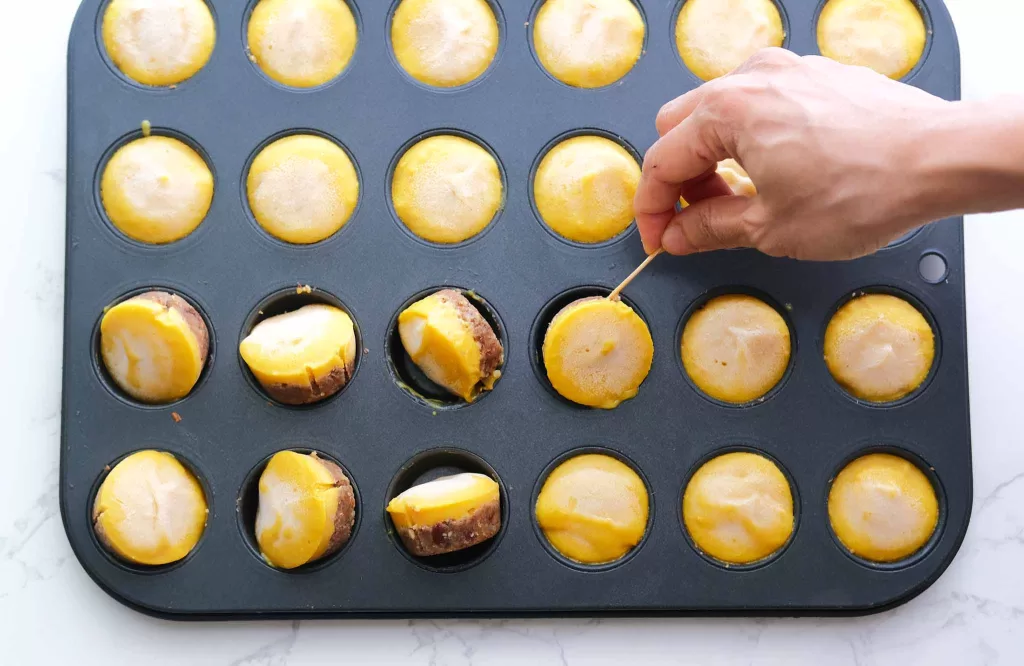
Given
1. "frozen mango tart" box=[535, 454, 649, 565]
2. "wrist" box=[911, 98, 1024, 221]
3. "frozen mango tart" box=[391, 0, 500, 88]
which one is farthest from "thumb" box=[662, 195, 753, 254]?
"frozen mango tart" box=[391, 0, 500, 88]

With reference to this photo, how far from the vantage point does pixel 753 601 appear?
223 cm

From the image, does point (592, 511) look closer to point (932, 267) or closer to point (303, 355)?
point (303, 355)

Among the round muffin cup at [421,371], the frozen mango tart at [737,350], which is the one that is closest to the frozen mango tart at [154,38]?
the round muffin cup at [421,371]

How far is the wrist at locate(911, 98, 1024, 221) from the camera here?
1.64m

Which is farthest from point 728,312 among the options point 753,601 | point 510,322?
point 753,601

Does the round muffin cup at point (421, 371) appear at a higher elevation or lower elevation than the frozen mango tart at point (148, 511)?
higher

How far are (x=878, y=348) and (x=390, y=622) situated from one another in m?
1.46

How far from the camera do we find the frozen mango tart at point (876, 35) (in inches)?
93.7

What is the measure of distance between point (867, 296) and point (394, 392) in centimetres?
127

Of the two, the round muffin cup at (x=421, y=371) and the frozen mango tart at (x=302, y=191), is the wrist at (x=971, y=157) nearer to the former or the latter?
the round muffin cup at (x=421, y=371)

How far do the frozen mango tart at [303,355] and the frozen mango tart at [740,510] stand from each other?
958 millimetres

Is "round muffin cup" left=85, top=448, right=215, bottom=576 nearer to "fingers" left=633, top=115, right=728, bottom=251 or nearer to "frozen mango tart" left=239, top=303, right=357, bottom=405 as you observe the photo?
"frozen mango tart" left=239, top=303, right=357, bottom=405

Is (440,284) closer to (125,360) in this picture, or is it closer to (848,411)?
(125,360)

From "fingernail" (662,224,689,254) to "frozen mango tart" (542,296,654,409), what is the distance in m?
0.20
